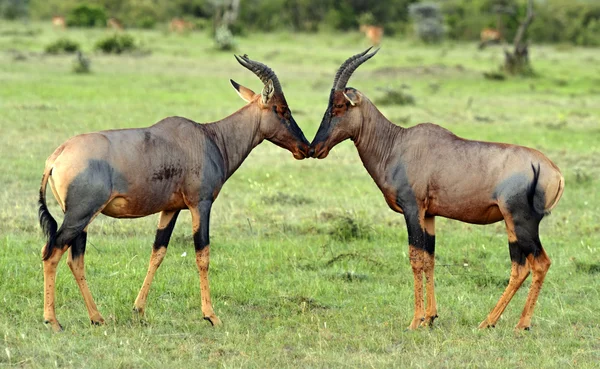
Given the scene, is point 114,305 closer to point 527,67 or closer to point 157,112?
point 157,112

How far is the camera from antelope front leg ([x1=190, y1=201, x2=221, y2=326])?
7359 millimetres

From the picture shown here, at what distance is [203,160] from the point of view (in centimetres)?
749

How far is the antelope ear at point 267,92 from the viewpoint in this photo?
7785 mm

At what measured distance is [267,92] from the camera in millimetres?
7832

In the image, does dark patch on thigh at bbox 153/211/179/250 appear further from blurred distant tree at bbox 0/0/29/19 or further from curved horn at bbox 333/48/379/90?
blurred distant tree at bbox 0/0/29/19

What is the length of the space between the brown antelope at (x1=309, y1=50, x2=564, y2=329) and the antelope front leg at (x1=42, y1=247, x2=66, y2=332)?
2.14 m

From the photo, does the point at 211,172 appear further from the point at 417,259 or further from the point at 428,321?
the point at 428,321

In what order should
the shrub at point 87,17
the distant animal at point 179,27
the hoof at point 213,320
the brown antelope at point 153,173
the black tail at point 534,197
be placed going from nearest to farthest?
the brown antelope at point 153,173 → the black tail at point 534,197 → the hoof at point 213,320 → the distant animal at point 179,27 → the shrub at point 87,17

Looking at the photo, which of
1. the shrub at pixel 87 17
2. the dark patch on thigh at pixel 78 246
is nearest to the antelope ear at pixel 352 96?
A: the dark patch on thigh at pixel 78 246

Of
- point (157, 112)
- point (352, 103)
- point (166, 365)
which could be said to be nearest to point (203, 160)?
point (352, 103)

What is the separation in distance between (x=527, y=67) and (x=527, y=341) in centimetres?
2107

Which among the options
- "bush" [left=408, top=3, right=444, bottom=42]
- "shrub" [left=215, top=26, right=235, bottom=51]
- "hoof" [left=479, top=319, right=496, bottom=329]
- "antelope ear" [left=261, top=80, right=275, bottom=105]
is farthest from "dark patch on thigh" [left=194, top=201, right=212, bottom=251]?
"bush" [left=408, top=3, right=444, bottom=42]

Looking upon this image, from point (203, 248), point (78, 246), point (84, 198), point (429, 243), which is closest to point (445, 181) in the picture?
point (429, 243)

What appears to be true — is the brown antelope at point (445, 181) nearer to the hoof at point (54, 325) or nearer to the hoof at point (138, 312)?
the hoof at point (138, 312)
